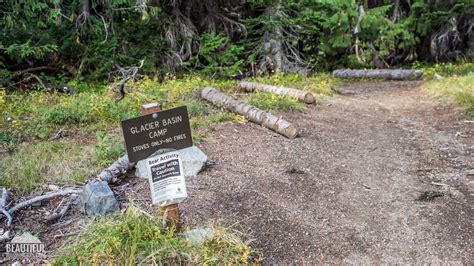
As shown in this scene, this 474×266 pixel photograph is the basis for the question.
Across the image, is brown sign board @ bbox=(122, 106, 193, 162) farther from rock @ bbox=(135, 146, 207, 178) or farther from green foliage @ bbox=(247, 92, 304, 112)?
green foliage @ bbox=(247, 92, 304, 112)

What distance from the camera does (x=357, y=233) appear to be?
3.76 metres

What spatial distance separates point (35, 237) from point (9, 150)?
2.51 meters

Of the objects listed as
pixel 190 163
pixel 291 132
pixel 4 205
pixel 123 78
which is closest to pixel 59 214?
pixel 4 205

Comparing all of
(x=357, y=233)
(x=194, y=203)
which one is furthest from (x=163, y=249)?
(x=357, y=233)

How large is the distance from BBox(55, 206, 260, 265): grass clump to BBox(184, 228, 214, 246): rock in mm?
25

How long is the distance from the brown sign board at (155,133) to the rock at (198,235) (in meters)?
0.67

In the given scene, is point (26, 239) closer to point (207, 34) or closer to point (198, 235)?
point (198, 235)

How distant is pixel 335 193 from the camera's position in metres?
4.54

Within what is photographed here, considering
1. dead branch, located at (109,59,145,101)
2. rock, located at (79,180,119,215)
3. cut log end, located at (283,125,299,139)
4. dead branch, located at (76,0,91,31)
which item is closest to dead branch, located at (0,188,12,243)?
rock, located at (79,180,119,215)

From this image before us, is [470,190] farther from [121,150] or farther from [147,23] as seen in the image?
[147,23]

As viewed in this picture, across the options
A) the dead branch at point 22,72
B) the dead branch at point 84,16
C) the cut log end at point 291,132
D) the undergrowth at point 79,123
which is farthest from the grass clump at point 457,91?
the dead branch at point 22,72

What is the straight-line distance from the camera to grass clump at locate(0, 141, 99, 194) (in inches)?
169

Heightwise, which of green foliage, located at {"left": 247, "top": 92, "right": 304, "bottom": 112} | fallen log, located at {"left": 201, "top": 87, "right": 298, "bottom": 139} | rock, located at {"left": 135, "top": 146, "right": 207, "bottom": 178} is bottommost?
green foliage, located at {"left": 247, "top": 92, "right": 304, "bottom": 112}

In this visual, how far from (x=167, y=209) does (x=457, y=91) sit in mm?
7794
